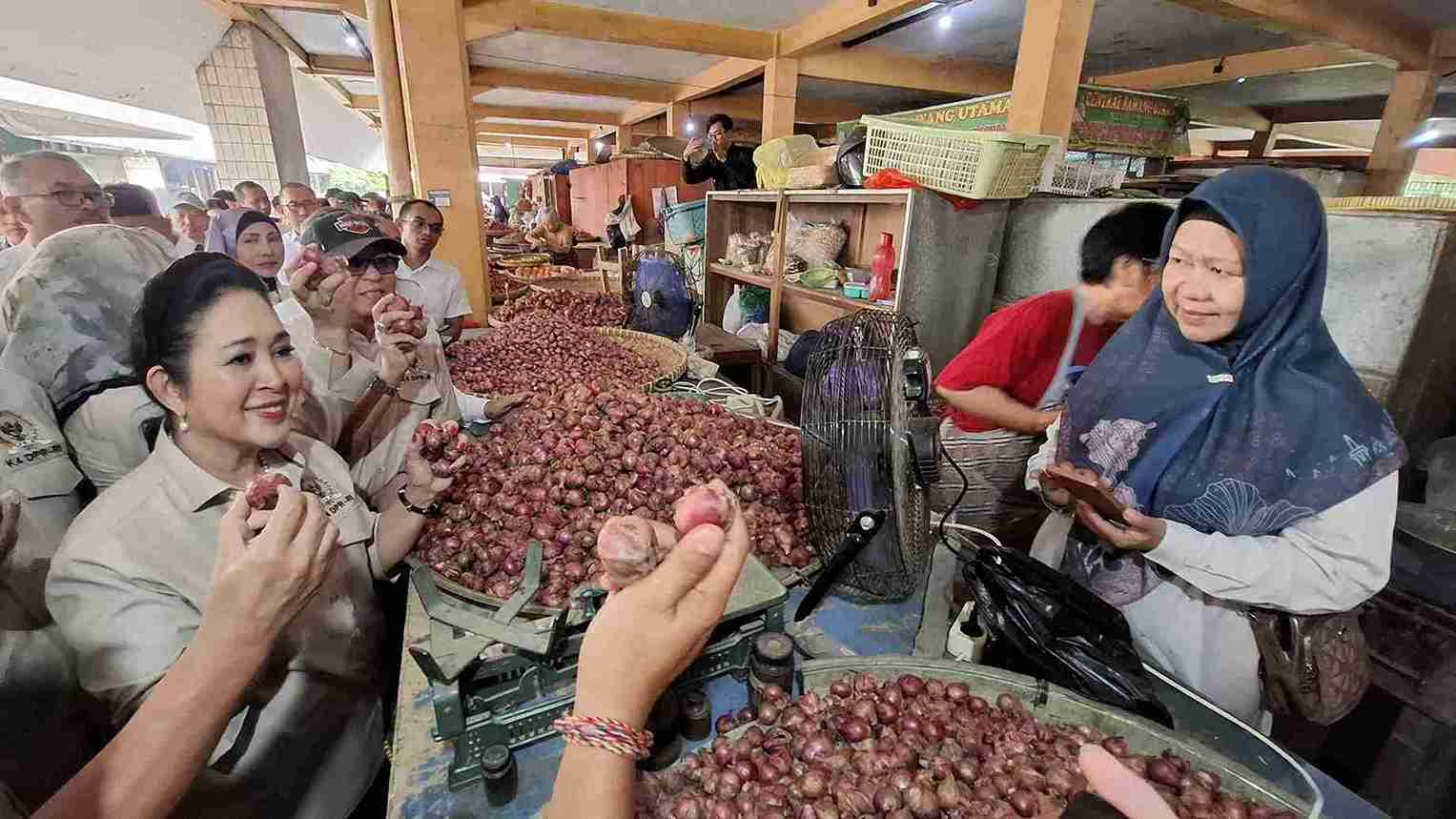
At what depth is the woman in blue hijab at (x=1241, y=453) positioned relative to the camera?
4.20ft

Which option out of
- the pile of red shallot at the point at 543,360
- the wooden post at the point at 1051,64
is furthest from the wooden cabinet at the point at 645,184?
the pile of red shallot at the point at 543,360

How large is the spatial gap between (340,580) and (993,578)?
1.56 metres

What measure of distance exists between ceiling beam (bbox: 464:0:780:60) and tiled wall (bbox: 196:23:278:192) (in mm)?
3249

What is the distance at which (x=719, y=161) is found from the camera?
5508 millimetres

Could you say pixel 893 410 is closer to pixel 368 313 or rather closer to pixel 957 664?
pixel 957 664

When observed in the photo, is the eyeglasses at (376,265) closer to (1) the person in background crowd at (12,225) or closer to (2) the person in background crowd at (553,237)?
(1) the person in background crowd at (12,225)

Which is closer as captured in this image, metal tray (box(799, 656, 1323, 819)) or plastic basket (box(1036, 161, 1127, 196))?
metal tray (box(799, 656, 1323, 819))

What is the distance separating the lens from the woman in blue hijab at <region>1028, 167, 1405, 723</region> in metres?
1.28

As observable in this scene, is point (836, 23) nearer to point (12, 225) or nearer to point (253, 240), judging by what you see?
point (253, 240)

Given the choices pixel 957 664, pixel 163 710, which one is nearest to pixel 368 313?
pixel 163 710

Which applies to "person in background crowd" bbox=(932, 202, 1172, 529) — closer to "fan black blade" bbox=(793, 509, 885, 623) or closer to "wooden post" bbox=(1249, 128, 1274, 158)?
"fan black blade" bbox=(793, 509, 885, 623)

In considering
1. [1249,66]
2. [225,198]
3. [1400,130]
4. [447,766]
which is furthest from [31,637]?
[1400,130]

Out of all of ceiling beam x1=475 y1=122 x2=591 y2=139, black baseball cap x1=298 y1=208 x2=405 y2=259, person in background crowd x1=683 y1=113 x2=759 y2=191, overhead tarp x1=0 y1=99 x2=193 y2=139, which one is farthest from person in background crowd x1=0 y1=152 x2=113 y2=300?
ceiling beam x1=475 y1=122 x2=591 y2=139

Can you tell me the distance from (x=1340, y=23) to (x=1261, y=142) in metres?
6.72
